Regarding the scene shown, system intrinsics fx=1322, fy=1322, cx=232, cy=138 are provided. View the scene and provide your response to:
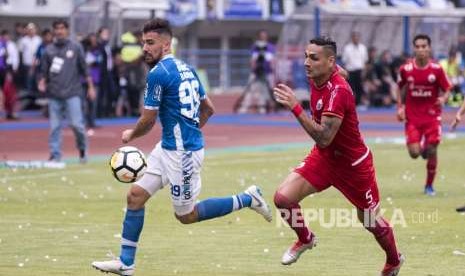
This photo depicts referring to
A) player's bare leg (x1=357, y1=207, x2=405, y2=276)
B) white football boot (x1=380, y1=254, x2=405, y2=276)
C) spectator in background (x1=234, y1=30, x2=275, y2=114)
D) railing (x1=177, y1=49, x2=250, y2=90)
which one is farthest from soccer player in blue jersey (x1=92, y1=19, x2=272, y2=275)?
railing (x1=177, y1=49, x2=250, y2=90)

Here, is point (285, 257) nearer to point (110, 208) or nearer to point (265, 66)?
point (110, 208)

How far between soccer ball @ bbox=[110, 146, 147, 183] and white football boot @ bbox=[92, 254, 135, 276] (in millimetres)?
1030

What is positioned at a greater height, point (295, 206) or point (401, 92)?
point (295, 206)

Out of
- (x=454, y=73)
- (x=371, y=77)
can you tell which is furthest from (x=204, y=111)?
(x=454, y=73)

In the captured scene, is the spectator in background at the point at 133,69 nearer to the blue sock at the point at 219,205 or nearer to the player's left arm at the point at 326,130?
the blue sock at the point at 219,205

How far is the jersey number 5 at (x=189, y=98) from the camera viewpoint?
11.3 m

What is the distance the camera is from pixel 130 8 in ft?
110

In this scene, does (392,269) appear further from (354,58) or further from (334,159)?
(354,58)

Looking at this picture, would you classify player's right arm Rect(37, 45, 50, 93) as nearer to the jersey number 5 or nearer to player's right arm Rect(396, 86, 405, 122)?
player's right arm Rect(396, 86, 405, 122)

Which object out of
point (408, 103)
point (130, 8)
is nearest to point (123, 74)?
point (130, 8)

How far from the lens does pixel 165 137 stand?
11.3 meters

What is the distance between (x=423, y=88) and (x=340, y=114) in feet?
23.9

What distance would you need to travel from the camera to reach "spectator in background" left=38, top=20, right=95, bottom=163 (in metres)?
21.0

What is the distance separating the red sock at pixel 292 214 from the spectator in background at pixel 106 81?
63.0 ft
